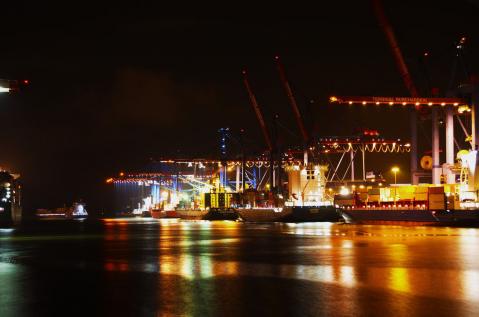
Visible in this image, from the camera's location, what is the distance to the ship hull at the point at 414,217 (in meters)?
54.6

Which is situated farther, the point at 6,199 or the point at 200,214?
the point at 200,214

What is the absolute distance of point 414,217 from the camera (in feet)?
200

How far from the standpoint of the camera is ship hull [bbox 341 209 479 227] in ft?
179

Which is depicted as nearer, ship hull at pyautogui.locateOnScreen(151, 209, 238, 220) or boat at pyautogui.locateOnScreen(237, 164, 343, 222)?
boat at pyautogui.locateOnScreen(237, 164, 343, 222)

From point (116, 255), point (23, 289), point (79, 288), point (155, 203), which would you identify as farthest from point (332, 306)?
point (155, 203)

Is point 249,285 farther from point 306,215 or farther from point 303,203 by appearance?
point 303,203

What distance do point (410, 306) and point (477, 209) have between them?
46.6 meters

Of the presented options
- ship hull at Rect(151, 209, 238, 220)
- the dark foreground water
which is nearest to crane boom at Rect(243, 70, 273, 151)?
ship hull at Rect(151, 209, 238, 220)

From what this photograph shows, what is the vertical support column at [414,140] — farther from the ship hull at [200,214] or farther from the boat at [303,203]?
the ship hull at [200,214]

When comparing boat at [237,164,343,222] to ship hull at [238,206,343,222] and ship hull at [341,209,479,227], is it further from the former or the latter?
ship hull at [341,209,479,227]

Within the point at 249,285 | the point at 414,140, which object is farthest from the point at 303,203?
the point at 249,285

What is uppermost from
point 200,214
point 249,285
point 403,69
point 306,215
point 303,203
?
point 403,69

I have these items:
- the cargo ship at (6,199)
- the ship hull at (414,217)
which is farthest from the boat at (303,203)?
the cargo ship at (6,199)

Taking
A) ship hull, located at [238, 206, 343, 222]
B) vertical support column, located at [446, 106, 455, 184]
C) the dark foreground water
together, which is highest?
vertical support column, located at [446, 106, 455, 184]
